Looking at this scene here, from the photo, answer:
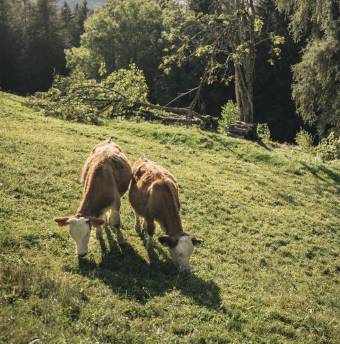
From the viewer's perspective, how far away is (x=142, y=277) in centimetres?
934

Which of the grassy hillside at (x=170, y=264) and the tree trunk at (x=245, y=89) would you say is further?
the tree trunk at (x=245, y=89)

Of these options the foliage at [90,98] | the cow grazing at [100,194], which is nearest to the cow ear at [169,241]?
the cow grazing at [100,194]

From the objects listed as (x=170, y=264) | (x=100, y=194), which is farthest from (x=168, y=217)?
(x=100, y=194)

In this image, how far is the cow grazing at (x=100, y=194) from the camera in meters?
8.96

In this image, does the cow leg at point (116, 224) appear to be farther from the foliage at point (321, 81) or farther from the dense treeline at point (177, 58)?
the foliage at point (321, 81)

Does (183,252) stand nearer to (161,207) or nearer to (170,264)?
(170,264)

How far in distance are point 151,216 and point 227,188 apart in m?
6.56

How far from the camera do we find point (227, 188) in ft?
53.4

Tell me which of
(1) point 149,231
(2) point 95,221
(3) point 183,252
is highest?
(2) point 95,221

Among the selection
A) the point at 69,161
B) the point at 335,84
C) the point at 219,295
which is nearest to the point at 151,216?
the point at 219,295

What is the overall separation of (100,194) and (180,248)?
6.59ft

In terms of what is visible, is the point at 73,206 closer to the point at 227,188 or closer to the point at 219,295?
the point at 219,295

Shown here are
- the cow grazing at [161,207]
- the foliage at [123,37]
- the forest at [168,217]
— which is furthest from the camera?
the foliage at [123,37]

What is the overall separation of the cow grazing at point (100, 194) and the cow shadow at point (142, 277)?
1.61 feet
